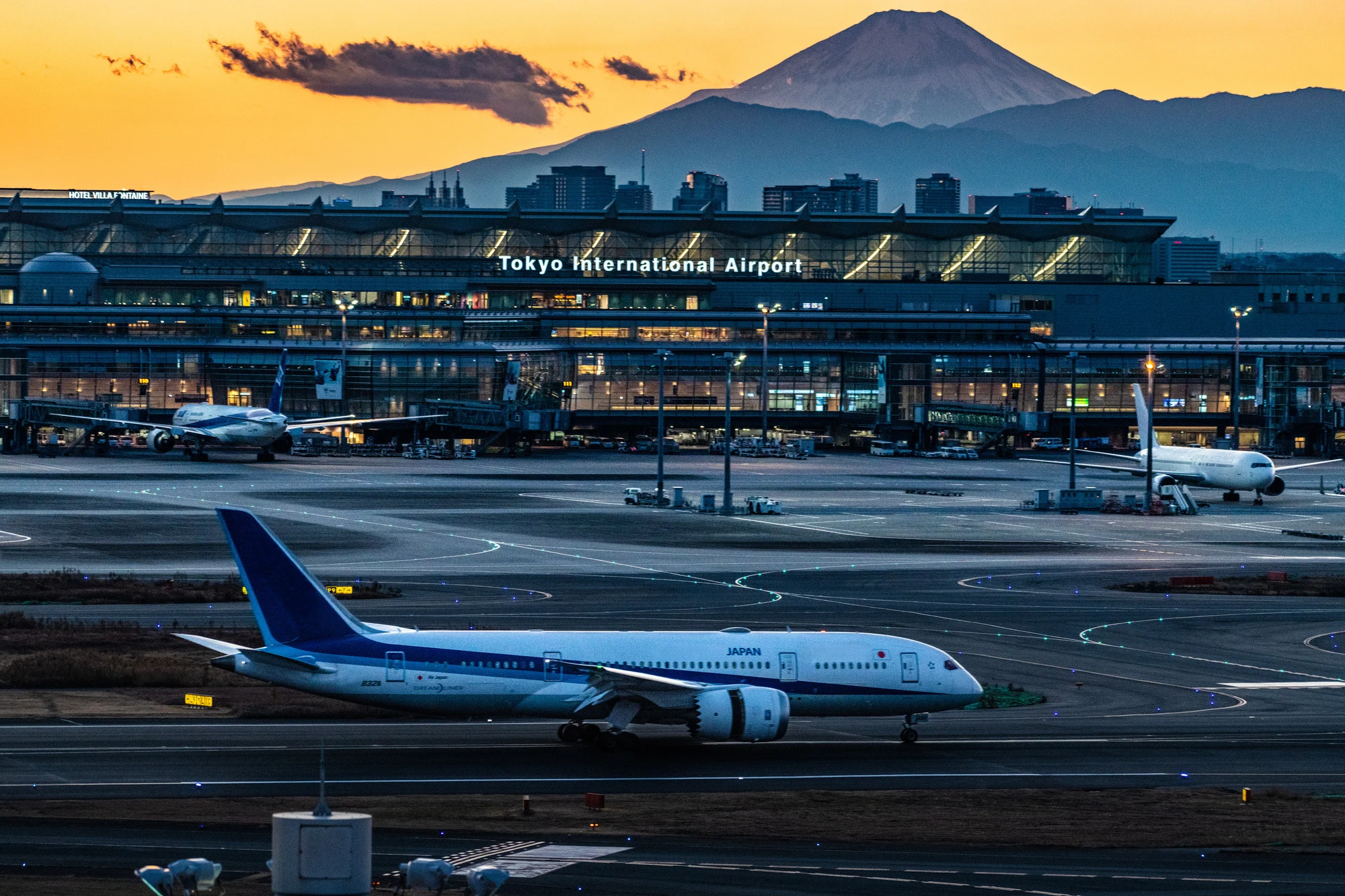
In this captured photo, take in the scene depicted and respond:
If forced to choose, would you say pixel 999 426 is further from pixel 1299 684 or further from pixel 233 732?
pixel 233 732

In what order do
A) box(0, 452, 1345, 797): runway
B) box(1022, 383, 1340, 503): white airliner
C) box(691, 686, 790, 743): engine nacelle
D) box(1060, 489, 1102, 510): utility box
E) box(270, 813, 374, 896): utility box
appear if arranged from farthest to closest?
box(1022, 383, 1340, 503): white airliner < box(1060, 489, 1102, 510): utility box < box(691, 686, 790, 743): engine nacelle < box(0, 452, 1345, 797): runway < box(270, 813, 374, 896): utility box

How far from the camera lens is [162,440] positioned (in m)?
168

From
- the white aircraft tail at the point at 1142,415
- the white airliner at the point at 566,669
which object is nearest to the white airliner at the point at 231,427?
the white aircraft tail at the point at 1142,415

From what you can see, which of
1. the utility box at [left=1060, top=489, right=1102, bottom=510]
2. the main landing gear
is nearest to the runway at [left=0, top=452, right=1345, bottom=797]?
the main landing gear

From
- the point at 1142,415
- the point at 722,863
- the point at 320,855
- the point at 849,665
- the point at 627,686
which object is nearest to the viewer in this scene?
the point at 320,855

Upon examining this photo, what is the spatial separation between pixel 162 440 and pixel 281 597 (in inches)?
5201

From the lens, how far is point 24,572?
79000 millimetres

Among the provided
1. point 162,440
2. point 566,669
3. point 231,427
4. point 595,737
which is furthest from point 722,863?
point 162,440

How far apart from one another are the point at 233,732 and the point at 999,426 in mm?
151211

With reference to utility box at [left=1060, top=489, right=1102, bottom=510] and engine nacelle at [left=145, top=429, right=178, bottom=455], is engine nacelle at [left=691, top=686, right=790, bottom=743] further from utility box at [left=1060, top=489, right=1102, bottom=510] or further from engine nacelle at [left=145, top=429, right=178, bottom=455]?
engine nacelle at [left=145, top=429, right=178, bottom=455]

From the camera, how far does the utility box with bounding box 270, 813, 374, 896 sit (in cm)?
2109

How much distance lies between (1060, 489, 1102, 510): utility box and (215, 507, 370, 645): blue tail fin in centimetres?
8701

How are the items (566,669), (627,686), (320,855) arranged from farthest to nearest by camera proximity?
1. (566,669)
2. (627,686)
3. (320,855)

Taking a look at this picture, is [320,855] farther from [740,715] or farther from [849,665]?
[849,665]
